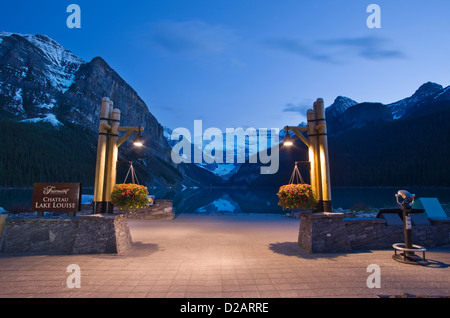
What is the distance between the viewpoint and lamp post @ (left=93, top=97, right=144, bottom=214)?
7.56m

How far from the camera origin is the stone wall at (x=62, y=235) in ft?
22.7

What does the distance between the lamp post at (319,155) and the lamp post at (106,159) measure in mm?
5653

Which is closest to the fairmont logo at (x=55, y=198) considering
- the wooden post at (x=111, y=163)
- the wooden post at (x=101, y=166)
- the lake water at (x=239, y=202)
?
the wooden post at (x=101, y=166)

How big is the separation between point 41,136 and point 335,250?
483ft

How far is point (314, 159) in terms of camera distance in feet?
26.2

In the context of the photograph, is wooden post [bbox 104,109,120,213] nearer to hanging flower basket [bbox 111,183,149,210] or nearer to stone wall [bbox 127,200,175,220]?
hanging flower basket [bbox 111,183,149,210]

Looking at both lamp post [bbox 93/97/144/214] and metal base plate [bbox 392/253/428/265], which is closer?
metal base plate [bbox 392/253/428/265]

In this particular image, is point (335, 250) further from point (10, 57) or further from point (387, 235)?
point (10, 57)

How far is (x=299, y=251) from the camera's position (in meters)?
7.16

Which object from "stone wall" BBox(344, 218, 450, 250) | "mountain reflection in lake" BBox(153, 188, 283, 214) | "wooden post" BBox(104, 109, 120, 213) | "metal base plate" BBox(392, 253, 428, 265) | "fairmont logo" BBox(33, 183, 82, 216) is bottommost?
A: "mountain reflection in lake" BBox(153, 188, 283, 214)

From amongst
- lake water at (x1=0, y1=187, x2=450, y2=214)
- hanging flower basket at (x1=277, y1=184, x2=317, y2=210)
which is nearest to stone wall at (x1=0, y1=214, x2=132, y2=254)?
hanging flower basket at (x1=277, y1=184, x2=317, y2=210)

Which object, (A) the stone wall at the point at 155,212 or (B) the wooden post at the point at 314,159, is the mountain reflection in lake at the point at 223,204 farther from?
(B) the wooden post at the point at 314,159

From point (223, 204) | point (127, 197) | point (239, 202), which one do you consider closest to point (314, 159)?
point (127, 197)

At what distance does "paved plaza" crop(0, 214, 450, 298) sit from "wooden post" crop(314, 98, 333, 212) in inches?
64.5
